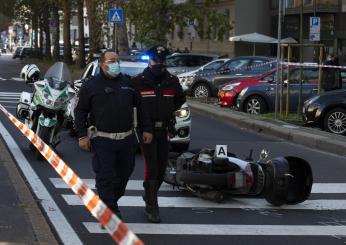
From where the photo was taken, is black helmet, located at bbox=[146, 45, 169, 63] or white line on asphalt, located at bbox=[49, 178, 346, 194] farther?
white line on asphalt, located at bbox=[49, 178, 346, 194]

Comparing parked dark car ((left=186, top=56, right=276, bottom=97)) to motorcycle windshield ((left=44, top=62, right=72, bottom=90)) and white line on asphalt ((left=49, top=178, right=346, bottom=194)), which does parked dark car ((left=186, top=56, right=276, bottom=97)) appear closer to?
motorcycle windshield ((left=44, top=62, right=72, bottom=90))

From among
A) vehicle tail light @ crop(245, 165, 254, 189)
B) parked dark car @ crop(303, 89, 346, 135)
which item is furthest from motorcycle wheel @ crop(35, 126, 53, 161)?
parked dark car @ crop(303, 89, 346, 135)

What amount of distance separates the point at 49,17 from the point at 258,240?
59182mm

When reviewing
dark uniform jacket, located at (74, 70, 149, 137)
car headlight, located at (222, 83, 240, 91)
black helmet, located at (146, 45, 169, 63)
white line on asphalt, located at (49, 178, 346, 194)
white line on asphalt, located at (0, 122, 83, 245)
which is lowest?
white line on asphalt, located at (49, 178, 346, 194)

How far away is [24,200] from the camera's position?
748 cm

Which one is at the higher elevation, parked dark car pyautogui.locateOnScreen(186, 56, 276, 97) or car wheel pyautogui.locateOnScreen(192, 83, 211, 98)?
parked dark car pyautogui.locateOnScreen(186, 56, 276, 97)

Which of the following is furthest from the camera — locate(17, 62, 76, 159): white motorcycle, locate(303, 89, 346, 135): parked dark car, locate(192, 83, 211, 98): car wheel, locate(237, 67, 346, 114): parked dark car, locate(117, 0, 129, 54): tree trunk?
locate(117, 0, 129, 54): tree trunk

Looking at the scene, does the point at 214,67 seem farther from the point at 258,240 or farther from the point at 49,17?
the point at 49,17

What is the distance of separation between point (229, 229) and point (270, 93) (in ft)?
38.6

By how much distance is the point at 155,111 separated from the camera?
691cm

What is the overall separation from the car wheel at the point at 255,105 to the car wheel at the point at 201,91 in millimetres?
4932

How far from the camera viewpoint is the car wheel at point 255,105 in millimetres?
18562

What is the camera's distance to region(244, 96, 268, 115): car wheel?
18562 millimetres

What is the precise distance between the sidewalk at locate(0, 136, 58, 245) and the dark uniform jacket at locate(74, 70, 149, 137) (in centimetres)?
99
